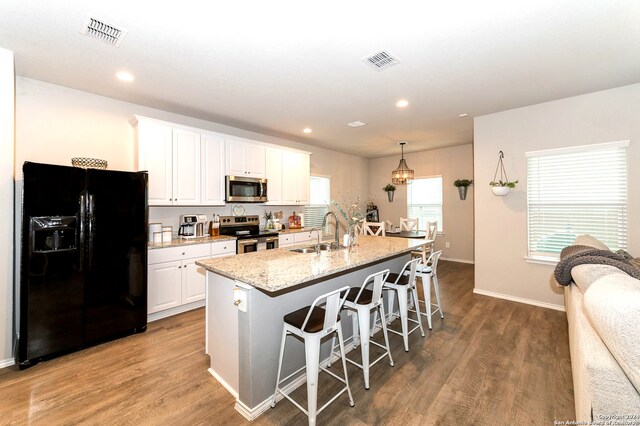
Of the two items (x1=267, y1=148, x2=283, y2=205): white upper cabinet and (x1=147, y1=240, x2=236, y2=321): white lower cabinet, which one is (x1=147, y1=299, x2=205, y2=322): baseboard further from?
(x1=267, y1=148, x2=283, y2=205): white upper cabinet

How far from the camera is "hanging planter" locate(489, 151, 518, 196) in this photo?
13.1 ft

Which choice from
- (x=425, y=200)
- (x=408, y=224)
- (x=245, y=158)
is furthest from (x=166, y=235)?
(x=425, y=200)

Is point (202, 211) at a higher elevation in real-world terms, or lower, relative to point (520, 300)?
higher

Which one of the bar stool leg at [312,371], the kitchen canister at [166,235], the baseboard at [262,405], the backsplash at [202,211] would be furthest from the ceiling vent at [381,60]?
the backsplash at [202,211]

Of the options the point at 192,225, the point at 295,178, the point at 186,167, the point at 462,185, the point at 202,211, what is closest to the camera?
the point at 186,167

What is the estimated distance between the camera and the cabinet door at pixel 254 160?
15.4 ft

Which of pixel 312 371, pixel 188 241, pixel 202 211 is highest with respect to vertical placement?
pixel 202 211

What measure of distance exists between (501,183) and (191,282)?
4.47 meters

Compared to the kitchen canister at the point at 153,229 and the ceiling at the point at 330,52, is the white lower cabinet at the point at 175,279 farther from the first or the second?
the ceiling at the point at 330,52

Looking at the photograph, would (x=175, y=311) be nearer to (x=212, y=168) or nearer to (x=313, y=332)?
(x=212, y=168)

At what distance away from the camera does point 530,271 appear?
13.0 feet

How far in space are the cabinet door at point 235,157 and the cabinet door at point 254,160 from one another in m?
0.08

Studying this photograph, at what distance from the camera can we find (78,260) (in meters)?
2.71

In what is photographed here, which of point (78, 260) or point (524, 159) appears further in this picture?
point (524, 159)
